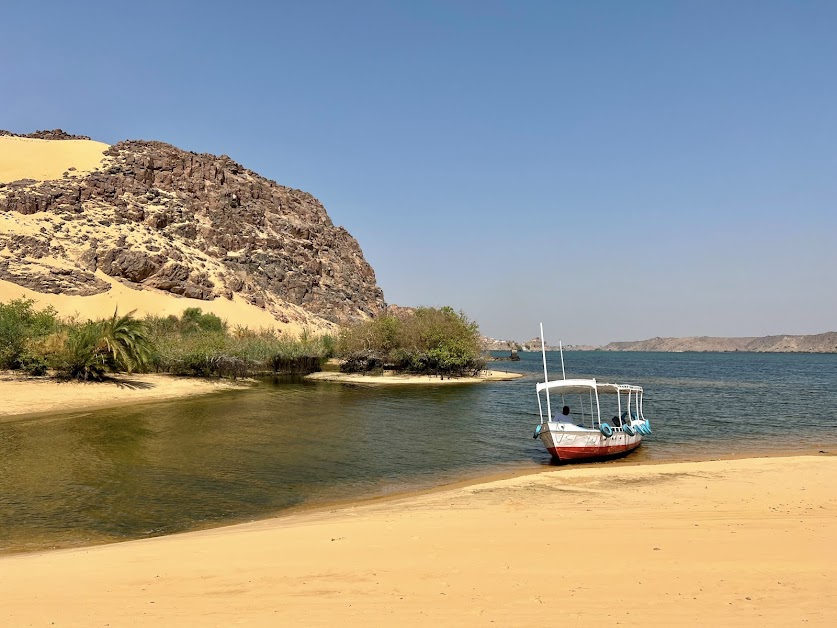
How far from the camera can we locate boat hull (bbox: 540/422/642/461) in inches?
759

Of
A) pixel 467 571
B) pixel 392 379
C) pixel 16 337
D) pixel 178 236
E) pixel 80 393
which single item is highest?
pixel 178 236

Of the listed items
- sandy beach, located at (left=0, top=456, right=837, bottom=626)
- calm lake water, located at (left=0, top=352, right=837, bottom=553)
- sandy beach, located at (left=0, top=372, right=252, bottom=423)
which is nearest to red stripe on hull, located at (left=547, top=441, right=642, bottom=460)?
calm lake water, located at (left=0, top=352, right=837, bottom=553)

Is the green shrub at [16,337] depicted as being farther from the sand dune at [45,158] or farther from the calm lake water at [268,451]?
the sand dune at [45,158]

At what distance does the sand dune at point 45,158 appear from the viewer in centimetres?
9075

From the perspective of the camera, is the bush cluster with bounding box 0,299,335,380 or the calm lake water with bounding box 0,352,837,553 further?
the bush cluster with bounding box 0,299,335,380

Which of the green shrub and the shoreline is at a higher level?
the green shrub

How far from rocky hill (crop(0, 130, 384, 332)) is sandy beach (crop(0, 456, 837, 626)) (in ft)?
247

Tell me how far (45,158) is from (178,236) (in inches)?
1273

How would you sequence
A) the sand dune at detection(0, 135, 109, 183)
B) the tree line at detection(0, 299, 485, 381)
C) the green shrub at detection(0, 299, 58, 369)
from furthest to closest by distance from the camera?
the sand dune at detection(0, 135, 109, 183) → the tree line at detection(0, 299, 485, 381) → the green shrub at detection(0, 299, 58, 369)

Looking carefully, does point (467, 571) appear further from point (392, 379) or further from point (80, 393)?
point (392, 379)

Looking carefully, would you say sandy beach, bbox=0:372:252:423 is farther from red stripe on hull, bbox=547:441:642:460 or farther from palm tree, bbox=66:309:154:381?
red stripe on hull, bbox=547:441:642:460

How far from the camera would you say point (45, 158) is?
98812 mm

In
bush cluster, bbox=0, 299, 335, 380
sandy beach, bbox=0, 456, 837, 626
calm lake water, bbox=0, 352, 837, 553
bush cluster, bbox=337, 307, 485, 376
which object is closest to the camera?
sandy beach, bbox=0, 456, 837, 626

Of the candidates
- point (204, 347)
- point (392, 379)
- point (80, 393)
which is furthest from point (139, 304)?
point (80, 393)
